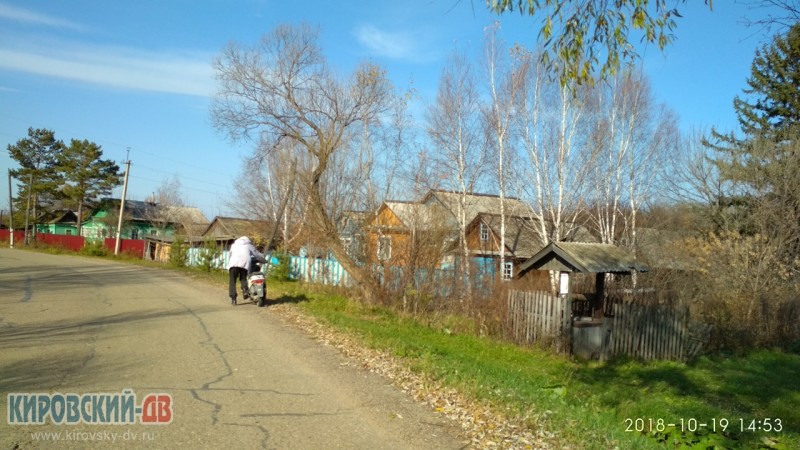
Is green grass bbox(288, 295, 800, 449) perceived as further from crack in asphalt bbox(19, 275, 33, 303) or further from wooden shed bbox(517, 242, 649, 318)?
crack in asphalt bbox(19, 275, 33, 303)

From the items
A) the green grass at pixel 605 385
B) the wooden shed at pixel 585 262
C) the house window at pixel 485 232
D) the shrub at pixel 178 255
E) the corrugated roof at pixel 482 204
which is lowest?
the green grass at pixel 605 385

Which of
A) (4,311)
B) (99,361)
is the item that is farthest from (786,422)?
(4,311)

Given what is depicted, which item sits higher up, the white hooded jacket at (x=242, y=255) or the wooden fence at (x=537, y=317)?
the white hooded jacket at (x=242, y=255)

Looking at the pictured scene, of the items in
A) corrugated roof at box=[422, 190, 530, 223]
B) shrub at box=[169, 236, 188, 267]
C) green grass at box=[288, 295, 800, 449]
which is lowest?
green grass at box=[288, 295, 800, 449]

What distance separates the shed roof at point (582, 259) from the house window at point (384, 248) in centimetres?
390

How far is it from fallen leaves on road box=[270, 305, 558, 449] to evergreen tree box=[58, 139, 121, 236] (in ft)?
213

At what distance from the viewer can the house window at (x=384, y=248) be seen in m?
17.8

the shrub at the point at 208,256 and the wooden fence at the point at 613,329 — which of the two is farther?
the shrub at the point at 208,256

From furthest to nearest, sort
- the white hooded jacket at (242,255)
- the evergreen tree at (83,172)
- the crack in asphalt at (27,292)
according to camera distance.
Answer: the evergreen tree at (83,172), the white hooded jacket at (242,255), the crack in asphalt at (27,292)

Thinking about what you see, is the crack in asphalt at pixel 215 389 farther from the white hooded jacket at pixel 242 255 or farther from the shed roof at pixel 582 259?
the shed roof at pixel 582 259

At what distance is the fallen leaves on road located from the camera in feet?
19.3

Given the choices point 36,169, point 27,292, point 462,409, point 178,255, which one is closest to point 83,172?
point 36,169

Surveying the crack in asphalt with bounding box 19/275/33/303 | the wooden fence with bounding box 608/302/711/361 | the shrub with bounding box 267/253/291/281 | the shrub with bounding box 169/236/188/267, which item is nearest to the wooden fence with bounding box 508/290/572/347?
the wooden fence with bounding box 608/302/711/361

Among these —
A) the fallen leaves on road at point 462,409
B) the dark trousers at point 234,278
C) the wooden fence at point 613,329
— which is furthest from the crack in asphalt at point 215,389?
the wooden fence at point 613,329
